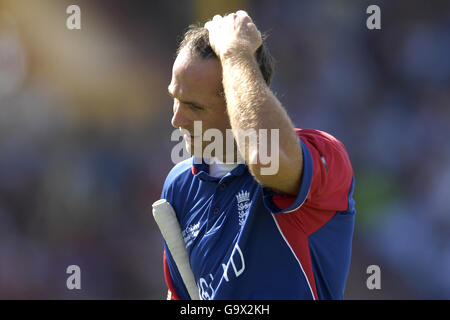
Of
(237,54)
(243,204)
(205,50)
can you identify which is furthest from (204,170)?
(237,54)

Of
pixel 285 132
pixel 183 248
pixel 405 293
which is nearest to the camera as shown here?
pixel 285 132

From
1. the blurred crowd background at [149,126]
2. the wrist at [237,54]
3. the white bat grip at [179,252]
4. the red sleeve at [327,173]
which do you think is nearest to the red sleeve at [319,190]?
the red sleeve at [327,173]

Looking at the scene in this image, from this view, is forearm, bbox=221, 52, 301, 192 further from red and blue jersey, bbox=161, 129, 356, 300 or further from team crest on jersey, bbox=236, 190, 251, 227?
team crest on jersey, bbox=236, 190, 251, 227

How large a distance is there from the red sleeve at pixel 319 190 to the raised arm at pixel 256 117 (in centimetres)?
5

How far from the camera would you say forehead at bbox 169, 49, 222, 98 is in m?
2.20

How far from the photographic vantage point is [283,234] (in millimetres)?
2010

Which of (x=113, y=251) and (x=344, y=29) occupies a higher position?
(x=344, y=29)

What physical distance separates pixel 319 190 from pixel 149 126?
434 cm

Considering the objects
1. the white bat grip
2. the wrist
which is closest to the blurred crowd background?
the white bat grip

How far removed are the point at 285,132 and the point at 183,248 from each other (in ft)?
2.53

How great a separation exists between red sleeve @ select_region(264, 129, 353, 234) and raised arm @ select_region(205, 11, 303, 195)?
49 mm
